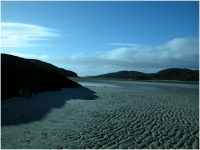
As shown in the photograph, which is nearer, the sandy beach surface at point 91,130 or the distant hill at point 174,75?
the sandy beach surface at point 91,130

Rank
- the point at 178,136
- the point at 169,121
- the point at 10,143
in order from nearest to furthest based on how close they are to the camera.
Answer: the point at 10,143
the point at 178,136
the point at 169,121

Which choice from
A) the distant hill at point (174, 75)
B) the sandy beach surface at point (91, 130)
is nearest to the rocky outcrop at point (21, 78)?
the sandy beach surface at point (91, 130)

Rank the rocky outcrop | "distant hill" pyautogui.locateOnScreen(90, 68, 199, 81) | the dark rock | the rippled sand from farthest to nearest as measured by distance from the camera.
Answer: "distant hill" pyautogui.locateOnScreen(90, 68, 199, 81), the rocky outcrop, the dark rock, the rippled sand

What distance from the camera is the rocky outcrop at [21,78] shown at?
1023cm

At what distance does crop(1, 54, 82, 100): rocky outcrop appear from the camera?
10.2 metres

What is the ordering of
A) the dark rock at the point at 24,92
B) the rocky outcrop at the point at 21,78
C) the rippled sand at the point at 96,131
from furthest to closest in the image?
the rocky outcrop at the point at 21,78
the dark rock at the point at 24,92
the rippled sand at the point at 96,131

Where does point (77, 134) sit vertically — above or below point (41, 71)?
below

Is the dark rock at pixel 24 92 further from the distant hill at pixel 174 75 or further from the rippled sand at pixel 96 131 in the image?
the distant hill at pixel 174 75

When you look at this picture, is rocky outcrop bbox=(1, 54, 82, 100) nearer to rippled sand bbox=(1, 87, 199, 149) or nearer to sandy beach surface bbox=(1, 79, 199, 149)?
sandy beach surface bbox=(1, 79, 199, 149)

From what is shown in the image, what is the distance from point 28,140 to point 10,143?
0.49m

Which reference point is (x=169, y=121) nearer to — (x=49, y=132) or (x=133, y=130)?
(x=133, y=130)

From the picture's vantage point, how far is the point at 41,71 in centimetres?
1866

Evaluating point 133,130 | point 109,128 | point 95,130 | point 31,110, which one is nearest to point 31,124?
point 31,110

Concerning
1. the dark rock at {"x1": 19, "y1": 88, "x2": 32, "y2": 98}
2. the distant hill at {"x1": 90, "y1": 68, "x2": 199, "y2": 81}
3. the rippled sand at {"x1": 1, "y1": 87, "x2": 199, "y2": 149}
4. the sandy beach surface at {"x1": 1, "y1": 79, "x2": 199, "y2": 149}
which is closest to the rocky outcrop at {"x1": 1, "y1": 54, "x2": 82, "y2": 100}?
the dark rock at {"x1": 19, "y1": 88, "x2": 32, "y2": 98}
